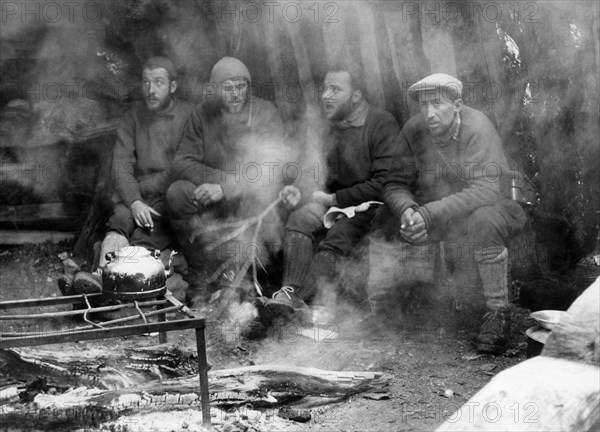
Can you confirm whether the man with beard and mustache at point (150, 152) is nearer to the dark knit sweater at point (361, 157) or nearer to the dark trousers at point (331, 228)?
the dark trousers at point (331, 228)

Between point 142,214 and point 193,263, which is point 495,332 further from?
point 142,214

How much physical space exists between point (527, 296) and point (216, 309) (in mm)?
2731

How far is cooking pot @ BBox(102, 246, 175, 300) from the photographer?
4.50 m

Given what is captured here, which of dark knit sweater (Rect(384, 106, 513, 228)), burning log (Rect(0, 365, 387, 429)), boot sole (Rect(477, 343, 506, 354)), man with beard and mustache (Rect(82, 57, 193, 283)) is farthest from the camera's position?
man with beard and mustache (Rect(82, 57, 193, 283))

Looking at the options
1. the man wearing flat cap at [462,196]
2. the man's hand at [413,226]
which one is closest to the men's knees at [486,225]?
the man wearing flat cap at [462,196]

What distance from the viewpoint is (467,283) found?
20.0 ft

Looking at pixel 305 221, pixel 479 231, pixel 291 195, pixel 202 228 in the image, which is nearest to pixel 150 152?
pixel 202 228

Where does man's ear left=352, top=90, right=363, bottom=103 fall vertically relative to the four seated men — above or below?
above

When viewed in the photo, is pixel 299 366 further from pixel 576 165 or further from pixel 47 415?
pixel 576 165

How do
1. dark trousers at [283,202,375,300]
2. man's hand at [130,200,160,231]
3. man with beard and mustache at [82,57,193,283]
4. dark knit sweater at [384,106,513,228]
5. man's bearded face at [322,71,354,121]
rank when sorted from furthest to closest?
1. man with beard and mustache at [82,57,193,283]
2. man's hand at [130,200,160,231]
3. man's bearded face at [322,71,354,121]
4. dark trousers at [283,202,375,300]
5. dark knit sweater at [384,106,513,228]

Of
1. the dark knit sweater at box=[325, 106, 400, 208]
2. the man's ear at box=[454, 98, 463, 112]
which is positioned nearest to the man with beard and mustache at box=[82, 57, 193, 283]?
the dark knit sweater at box=[325, 106, 400, 208]

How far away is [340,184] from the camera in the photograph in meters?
6.66

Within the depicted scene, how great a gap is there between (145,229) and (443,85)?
308 cm

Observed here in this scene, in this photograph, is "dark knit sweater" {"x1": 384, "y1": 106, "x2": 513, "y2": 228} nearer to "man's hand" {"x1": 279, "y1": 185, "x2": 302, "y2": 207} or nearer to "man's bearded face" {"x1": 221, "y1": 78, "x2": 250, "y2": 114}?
"man's hand" {"x1": 279, "y1": 185, "x2": 302, "y2": 207}
